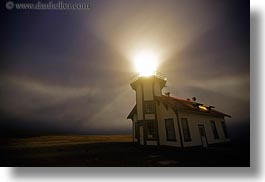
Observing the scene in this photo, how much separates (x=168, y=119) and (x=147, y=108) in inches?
8.5

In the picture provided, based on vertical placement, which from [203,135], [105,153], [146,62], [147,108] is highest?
[146,62]

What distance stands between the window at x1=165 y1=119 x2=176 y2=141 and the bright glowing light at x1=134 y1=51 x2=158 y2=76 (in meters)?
0.47

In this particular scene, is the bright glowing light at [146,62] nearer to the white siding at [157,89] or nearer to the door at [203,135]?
the white siding at [157,89]

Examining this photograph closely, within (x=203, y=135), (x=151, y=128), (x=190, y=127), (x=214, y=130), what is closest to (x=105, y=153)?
(x=151, y=128)

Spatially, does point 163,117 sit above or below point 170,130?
above

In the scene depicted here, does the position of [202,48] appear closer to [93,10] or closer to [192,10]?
[192,10]

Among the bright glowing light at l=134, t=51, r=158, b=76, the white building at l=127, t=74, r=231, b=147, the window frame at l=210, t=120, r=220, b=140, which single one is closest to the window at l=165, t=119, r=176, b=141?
the white building at l=127, t=74, r=231, b=147

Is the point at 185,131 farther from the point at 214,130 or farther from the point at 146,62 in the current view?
the point at 146,62

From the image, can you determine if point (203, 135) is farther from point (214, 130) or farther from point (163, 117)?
point (163, 117)

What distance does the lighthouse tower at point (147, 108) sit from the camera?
262 centimetres

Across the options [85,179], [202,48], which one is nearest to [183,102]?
[202,48]

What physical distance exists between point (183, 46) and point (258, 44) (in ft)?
2.20

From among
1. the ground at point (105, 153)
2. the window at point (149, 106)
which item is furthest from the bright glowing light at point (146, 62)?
the ground at point (105, 153)

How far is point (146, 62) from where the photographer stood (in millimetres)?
2664
